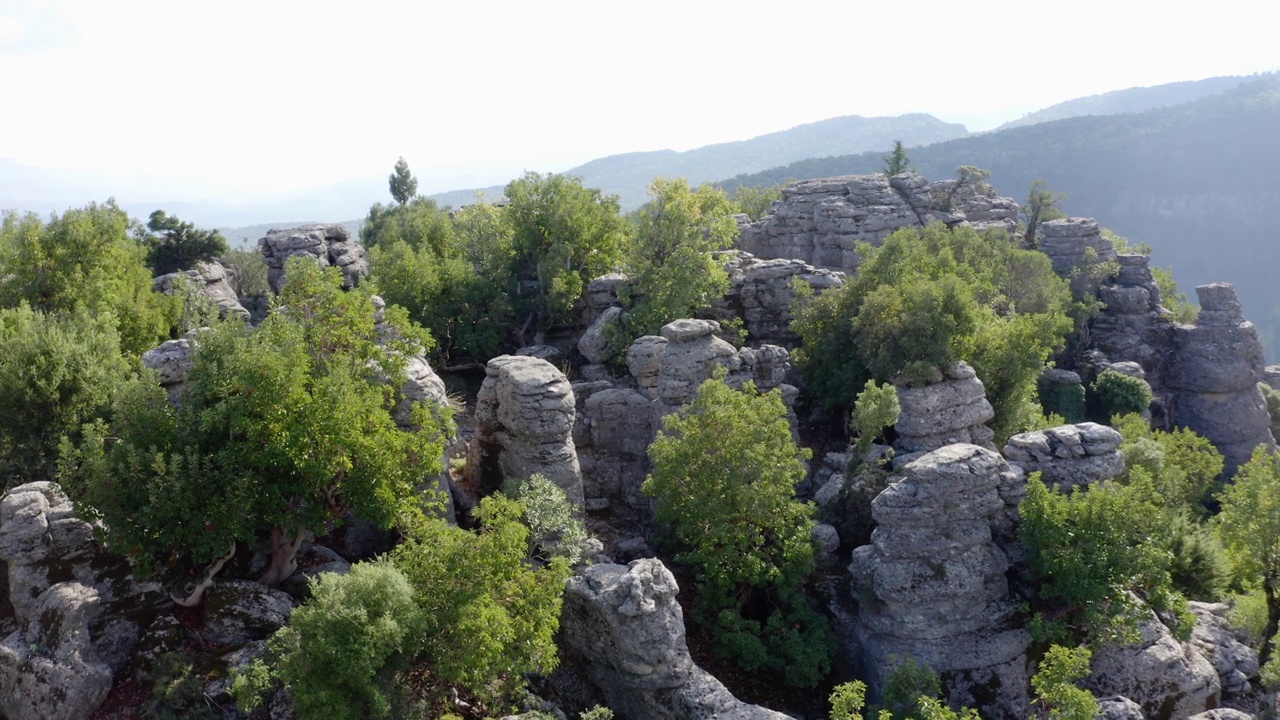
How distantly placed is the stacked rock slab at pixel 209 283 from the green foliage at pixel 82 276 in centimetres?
451

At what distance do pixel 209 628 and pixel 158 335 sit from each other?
2111 centimetres

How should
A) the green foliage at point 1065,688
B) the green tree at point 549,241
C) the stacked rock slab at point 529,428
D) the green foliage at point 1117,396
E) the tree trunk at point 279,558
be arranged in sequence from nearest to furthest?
the green foliage at point 1065,688 → the tree trunk at point 279,558 → the stacked rock slab at point 529,428 → the green tree at point 549,241 → the green foliage at point 1117,396

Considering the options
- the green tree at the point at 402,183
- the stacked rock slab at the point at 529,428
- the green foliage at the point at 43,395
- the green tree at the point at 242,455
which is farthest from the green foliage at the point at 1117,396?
the green tree at the point at 402,183

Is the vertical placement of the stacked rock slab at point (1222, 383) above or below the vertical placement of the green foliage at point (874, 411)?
below

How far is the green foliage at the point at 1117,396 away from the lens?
2015 inches

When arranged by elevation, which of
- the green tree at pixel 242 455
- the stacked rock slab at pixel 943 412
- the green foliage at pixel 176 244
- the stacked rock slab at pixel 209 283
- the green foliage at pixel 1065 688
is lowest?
the green foliage at pixel 1065 688

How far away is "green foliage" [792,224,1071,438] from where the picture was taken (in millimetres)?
36219

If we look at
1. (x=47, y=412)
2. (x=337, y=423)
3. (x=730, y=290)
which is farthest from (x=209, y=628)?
(x=730, y=290)

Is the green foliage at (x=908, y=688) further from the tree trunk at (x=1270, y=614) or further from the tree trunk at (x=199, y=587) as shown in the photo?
the tree trunk at (x=199, y=587)

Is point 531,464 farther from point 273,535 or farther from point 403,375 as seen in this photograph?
point 273,535

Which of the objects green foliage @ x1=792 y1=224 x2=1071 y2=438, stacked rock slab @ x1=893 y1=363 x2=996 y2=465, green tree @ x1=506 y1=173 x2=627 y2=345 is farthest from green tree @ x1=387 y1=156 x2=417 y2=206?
stacked rock slab @ x1=893 y1=363 x2=996 y2=465

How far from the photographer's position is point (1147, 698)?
24.7 meters

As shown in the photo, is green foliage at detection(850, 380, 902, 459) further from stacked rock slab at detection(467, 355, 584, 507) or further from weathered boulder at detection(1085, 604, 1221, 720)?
stacked rock slab at detection(467, 355, 584, 507)

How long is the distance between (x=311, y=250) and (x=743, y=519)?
146 feet
